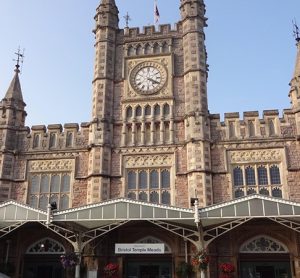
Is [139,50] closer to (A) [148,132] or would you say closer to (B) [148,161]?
(A) [148,132]

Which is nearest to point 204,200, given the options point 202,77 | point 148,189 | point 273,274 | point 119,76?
point 148,189

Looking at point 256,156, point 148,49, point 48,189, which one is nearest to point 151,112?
point 148,49

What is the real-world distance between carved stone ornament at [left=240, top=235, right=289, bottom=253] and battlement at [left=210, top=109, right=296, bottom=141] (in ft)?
18.1

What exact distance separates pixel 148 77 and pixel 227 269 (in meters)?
12.7

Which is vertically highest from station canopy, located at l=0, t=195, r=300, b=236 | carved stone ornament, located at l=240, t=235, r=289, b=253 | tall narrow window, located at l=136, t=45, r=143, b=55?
tall narrow window, located at l=136, t=45, r=143, b=55

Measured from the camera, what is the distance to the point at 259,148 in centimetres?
2220

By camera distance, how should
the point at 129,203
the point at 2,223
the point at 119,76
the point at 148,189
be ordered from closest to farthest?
the point at 129,203
the point at 2,223
the point at 148,189
the point at 119,76

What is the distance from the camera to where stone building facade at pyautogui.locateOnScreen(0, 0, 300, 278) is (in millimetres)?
21078

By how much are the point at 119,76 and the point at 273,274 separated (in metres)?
14.7

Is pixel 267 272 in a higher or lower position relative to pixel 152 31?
lower

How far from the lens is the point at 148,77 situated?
2561 centimetres

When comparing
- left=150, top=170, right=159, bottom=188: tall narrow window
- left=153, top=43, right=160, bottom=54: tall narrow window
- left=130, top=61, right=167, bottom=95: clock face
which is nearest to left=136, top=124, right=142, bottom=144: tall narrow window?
left=150, top=170, right=159, bottom=188: tall narrow window

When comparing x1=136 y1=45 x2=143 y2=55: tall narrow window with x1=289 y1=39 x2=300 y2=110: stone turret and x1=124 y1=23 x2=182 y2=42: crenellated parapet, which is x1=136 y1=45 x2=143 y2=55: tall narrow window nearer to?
x1=124 y1=23 x2=182 y2=42: crenellated parapet

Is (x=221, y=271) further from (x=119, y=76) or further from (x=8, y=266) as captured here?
(x=119, y=76)
